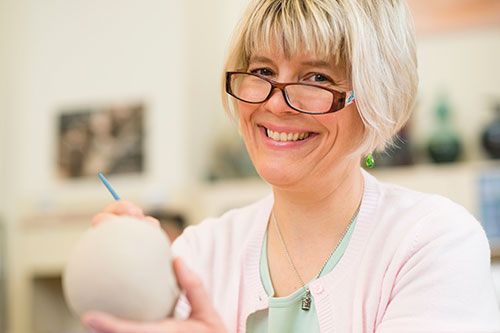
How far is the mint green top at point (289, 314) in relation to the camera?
115 centimetres

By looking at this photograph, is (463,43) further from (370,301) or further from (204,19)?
(370,301)

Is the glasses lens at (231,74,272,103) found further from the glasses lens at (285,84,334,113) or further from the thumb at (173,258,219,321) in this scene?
the thumb at (173,258,219,321)

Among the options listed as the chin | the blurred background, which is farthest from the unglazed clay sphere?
the blurred background

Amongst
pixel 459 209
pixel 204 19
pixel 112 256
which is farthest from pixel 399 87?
pixel 204 19

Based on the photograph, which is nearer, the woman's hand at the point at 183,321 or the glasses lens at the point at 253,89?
the woman's hand at the point at 183,321

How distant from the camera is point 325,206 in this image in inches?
47.6

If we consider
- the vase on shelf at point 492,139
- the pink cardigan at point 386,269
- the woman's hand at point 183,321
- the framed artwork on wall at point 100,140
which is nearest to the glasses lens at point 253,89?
the pink cardigan at point 386,269

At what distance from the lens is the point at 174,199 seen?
13.0 feet

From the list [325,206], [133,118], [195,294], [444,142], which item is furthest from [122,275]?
[133,118]

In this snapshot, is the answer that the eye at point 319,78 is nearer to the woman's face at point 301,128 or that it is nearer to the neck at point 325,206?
the woman's face at point 301,128

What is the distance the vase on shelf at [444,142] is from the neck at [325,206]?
2.47 meters

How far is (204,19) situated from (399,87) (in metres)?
3.28

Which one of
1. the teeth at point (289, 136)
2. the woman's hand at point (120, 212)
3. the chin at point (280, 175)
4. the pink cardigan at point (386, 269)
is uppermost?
the teeth at point (289, 136)

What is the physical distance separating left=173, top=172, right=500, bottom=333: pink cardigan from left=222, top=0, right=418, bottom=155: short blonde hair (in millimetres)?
154
